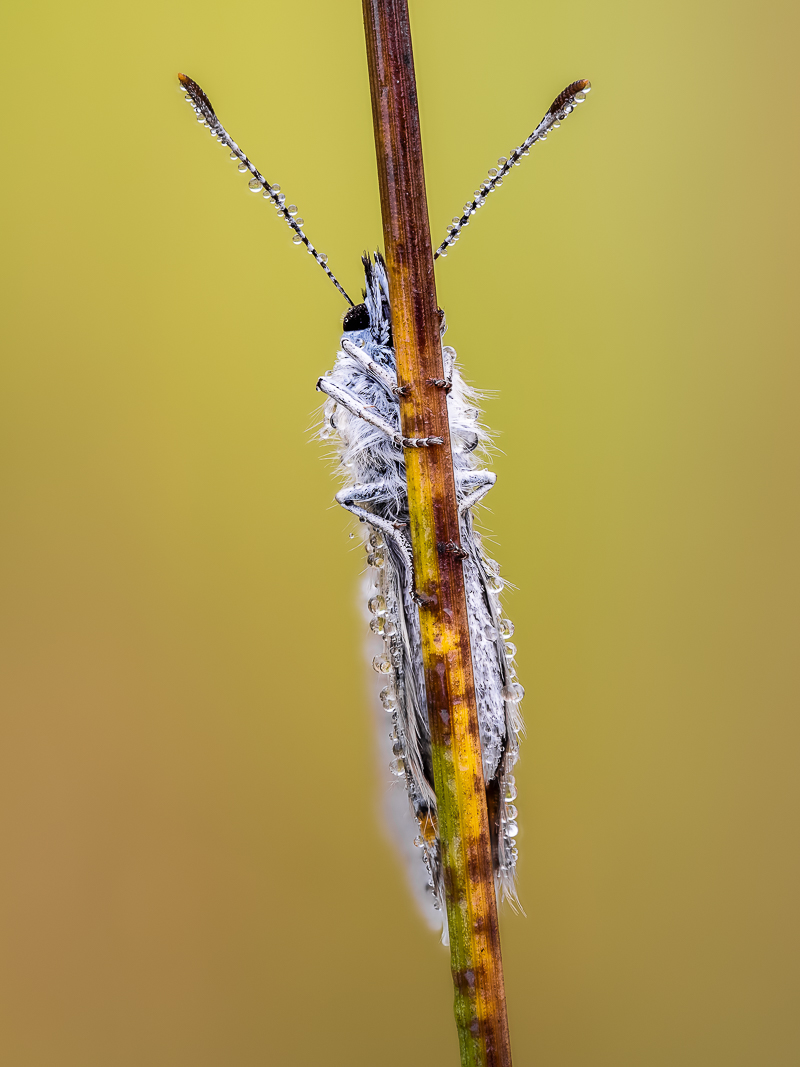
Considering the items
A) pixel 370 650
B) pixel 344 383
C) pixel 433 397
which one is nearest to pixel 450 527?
pixel 433 397

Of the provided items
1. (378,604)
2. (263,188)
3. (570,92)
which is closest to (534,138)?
(570,92)

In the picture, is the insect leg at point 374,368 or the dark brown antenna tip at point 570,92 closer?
the dark brown antenna tip at point 570,92

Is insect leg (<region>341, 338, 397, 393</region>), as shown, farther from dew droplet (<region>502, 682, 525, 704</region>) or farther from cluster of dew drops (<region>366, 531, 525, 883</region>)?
dew droplet (<region>502, 682, 525, 704</region>)

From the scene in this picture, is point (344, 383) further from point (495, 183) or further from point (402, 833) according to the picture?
point (402, 833)

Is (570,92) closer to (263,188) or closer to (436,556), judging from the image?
(263,188)

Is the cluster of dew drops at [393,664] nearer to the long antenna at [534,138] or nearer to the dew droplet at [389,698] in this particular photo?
the dew droplet at [389,698]

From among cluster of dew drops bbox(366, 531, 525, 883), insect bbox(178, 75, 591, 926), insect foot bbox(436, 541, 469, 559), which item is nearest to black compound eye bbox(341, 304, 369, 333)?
insect bbox(178, 75, 591, 926)

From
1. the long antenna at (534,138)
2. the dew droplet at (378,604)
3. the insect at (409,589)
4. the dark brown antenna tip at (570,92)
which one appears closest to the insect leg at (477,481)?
the insect at (409,589)
